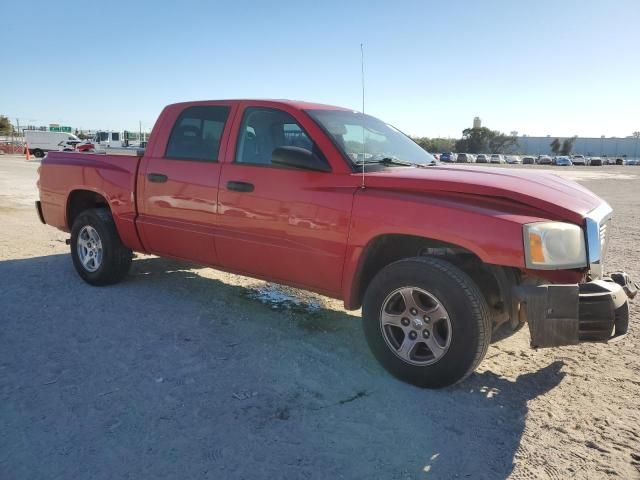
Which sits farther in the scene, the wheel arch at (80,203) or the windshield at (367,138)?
the wheel arch at (80,203)

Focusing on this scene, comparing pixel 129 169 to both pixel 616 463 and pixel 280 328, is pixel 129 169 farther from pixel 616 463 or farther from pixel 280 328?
pixel 616 463

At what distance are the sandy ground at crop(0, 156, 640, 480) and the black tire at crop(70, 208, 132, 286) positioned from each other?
505 mm

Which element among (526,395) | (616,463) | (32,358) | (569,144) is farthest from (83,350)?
(569,144)

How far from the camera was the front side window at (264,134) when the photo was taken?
4.14m

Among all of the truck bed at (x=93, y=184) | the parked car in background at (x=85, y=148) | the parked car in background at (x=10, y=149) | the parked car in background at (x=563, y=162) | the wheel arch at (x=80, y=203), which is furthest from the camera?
the parked car in background at (x=563, y=162)

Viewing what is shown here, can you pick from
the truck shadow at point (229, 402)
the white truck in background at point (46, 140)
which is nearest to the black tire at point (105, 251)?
the truck shadow at point (229, 402)

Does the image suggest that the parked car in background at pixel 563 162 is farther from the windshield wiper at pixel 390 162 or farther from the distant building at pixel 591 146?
the windshield wiper at pixel 390 162

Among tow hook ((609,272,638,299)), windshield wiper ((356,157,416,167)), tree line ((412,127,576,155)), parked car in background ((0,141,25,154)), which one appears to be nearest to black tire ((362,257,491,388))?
windshield wiper ((356,157,416,167))

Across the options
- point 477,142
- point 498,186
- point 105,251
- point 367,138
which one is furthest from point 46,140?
point 477,142

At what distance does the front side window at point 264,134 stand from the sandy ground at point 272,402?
146 cm

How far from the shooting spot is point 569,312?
2.91 metres

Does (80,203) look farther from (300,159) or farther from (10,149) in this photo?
(10,149)

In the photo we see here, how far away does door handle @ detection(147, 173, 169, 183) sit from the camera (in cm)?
476

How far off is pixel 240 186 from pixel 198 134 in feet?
2.90
